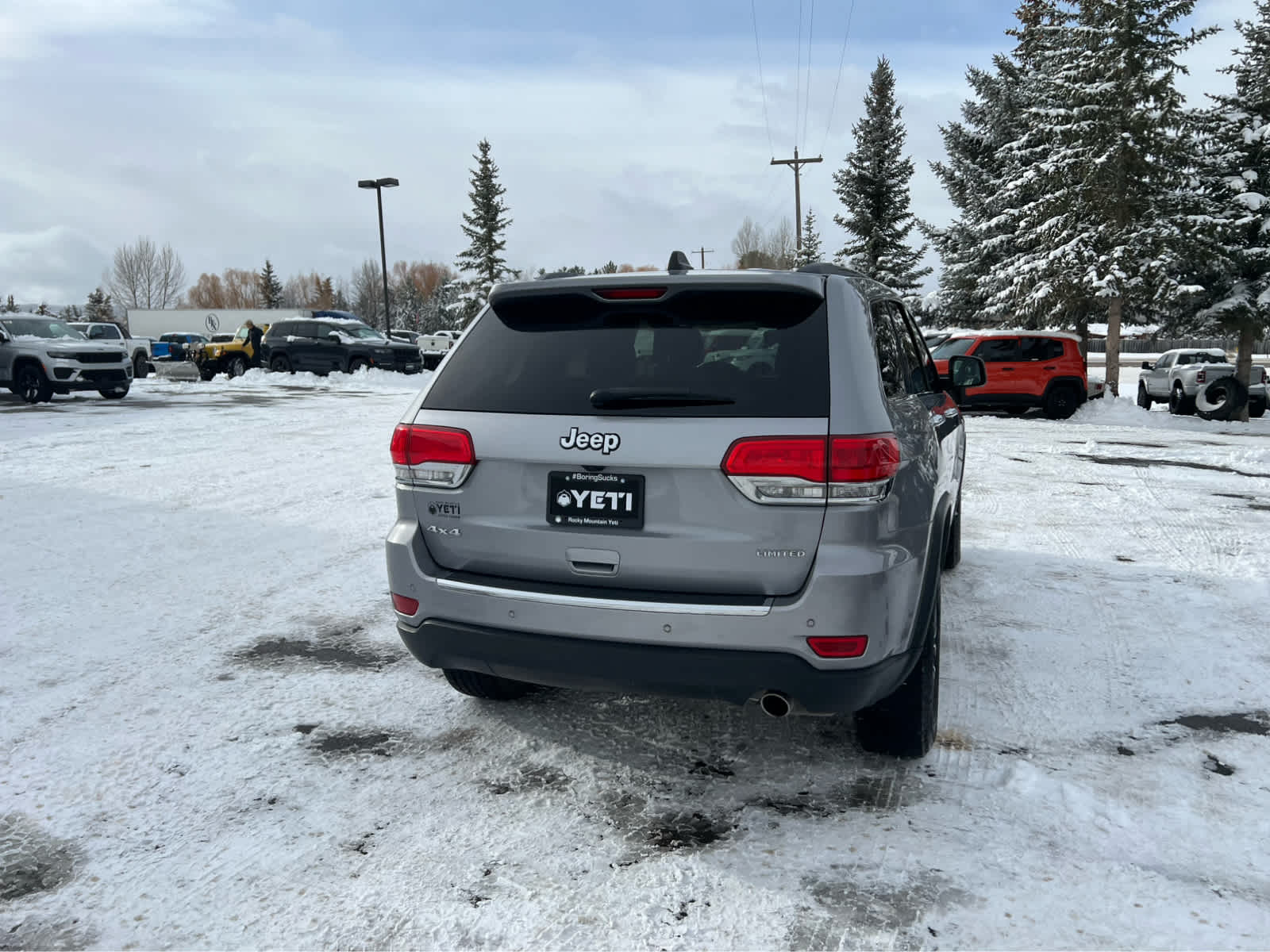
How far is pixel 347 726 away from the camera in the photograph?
3764 mm

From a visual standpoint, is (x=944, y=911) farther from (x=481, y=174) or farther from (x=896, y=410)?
(x=481, y=174)

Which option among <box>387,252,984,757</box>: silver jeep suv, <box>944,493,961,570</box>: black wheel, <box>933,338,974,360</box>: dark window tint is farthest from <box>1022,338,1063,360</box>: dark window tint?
<box>387,252,984,757</box>: silver jeep suv

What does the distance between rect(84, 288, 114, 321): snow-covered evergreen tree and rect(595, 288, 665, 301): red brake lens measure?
115410 mm

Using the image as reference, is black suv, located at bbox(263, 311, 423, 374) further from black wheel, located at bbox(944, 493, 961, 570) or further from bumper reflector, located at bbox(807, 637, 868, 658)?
bumper reflector, located at bbox(807, 637, 868, 658)

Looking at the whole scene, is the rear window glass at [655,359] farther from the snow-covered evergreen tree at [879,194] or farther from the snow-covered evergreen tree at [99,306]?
the snow-covered evergreen tree at [99,306]

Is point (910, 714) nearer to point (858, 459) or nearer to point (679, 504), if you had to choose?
point (858, 459)

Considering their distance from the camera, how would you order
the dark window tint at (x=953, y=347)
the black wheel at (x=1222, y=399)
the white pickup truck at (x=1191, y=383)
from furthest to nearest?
the white pickup truck at (x=1191, y=383), the black wheel at (x=1222, y=399), the dark window tint at (x=953, y=347)

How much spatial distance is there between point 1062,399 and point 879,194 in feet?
74.9

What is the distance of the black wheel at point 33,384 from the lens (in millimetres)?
18812

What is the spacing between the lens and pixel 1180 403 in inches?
898

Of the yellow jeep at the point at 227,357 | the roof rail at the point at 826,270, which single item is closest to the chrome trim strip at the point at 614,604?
the roof rail at the point at 826,270

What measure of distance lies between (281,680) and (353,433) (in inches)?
393

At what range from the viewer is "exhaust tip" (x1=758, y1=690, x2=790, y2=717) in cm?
292

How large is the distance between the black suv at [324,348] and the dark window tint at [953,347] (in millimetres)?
17300
